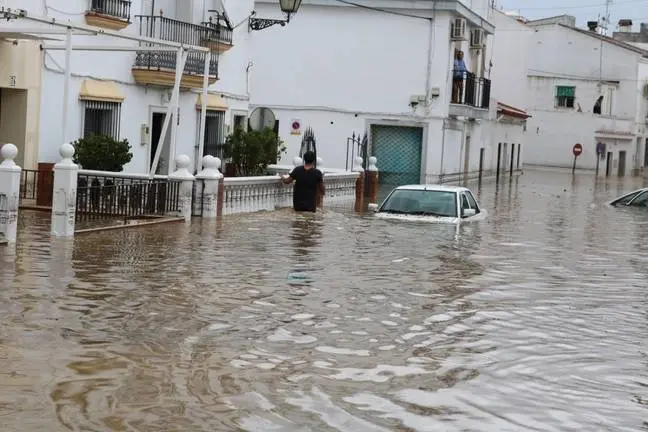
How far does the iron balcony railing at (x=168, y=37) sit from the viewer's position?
2630 cm

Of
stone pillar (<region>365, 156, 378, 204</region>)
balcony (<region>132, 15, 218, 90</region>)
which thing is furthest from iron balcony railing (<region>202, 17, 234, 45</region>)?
stone pillar (<region>365, 156, 378, 204</region>)

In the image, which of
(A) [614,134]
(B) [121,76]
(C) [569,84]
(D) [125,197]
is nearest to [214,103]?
(B) [121,76]

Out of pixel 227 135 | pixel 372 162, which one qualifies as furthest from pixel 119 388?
pixel 372 162

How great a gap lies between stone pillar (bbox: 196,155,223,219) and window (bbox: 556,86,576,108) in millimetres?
56398

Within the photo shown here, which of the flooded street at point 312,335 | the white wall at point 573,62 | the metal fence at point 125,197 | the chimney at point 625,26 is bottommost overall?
the flooded street at point 312,335

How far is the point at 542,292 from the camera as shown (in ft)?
47.5

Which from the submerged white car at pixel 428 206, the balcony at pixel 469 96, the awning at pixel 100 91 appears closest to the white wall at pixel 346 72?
the balcony at pixel 469 96

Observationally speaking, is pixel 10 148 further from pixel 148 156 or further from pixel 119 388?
pixel 148 156

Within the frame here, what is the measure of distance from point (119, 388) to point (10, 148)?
338 inches

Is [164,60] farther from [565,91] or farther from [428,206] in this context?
[565,91]

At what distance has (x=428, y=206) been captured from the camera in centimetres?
2280

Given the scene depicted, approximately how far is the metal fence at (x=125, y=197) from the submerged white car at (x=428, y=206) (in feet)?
12.3

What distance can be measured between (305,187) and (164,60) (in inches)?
177

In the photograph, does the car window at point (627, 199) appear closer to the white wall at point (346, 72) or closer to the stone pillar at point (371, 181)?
the stone pillar at point (371, 181)
